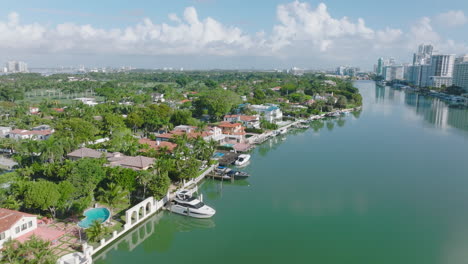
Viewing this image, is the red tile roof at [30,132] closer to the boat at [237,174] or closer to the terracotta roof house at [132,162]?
the terracotta roof house at [132,162]

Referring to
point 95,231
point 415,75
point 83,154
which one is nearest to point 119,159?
point 83,154

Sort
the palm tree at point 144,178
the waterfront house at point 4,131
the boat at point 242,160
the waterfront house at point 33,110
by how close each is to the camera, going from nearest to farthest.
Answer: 1. the palm tree at point 144,178
2. the boat at point 242,160
3. the waterfront house at point 4,131
4. the waterfront house at point 33,110

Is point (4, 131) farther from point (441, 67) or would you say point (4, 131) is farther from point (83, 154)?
point (441, 67)

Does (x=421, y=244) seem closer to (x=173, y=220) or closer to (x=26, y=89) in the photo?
(x=173, y=220)

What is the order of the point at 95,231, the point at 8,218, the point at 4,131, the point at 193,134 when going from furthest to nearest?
the point at 4,131 < the point at 193,134 < the point at 95,231 < the point at 8,218

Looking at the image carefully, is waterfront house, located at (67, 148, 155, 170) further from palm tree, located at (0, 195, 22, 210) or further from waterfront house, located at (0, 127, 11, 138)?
waterfront house, located at (0, 127, 11, 138)

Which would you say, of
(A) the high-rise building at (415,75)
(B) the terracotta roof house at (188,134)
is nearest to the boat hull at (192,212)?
(B) the terracotta roof house at (188,134)

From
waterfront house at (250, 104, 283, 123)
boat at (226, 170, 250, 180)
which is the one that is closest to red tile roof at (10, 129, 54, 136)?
boat at (226, 170, 250, 180)
